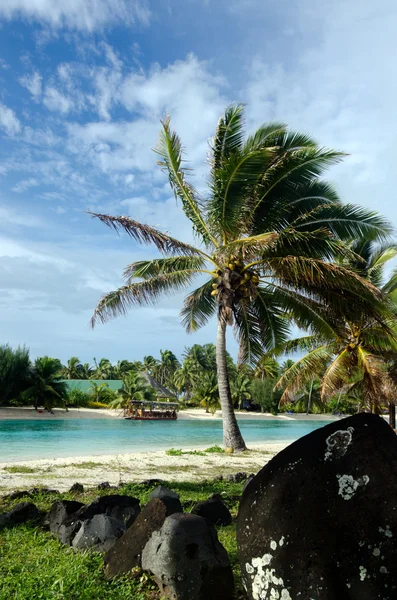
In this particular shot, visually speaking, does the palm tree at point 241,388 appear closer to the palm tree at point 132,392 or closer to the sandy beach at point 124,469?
the palm tree at point 132,392

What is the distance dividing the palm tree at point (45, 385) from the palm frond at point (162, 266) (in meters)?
32.0

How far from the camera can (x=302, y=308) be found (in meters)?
15.9

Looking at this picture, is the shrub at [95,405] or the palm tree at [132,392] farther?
the shrub at [95,405]

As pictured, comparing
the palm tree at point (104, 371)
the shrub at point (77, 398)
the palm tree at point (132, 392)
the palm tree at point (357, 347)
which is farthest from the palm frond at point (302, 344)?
the palm tree at point (104, 371)

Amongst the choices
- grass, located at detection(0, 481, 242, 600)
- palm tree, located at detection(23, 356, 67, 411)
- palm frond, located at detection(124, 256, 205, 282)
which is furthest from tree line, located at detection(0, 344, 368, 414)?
grass, located at detection(0, 481, 242, 600)

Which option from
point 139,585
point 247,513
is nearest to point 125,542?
point 139,585

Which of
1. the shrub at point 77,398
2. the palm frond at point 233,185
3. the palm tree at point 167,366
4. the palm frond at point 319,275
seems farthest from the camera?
the palm tree at point 167,366

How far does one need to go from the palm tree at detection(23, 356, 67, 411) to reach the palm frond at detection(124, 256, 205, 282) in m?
32.0

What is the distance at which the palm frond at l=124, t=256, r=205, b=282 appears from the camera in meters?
16.0

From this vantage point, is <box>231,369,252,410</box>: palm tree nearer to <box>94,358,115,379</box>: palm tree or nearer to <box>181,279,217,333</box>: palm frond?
<box>94,358,115,379</box>: palm tree

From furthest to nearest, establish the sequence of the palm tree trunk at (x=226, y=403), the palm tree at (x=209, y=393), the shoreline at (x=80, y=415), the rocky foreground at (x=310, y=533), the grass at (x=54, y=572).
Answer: the palm tree at (x=209, y=393), the shoreline at (x=80, y=415), the palm tree trunk at (x=226, y=403), the grass at (x=54, y=572), the rocky foreground at (x=310, y=533)

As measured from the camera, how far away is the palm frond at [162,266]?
16047 mm

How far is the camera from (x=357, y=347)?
62.7 ft

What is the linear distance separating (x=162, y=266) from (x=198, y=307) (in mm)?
3154
